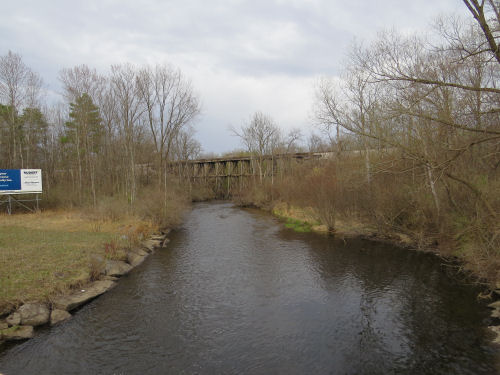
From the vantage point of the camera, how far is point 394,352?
20.8 ft

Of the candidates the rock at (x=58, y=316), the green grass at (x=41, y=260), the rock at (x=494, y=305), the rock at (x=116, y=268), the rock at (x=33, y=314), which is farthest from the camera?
the rock at (x=116, y=268)

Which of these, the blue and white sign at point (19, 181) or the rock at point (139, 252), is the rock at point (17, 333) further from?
the blue and white sign at point (19, 181)

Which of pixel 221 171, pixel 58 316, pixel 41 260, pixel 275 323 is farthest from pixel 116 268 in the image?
pixel 221 171

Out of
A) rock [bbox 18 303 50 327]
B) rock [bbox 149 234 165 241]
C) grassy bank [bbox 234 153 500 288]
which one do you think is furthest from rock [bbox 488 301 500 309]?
rock [bbox 149 234 165 241]

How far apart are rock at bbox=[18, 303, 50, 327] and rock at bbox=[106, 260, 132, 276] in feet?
9.77

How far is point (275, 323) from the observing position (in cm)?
759

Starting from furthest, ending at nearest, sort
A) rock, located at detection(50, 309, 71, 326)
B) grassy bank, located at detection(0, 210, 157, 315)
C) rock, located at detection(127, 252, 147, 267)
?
rock, located at detection(127, 252, 147, 267) < grassy bank, located at detection(0, 210, 157, 315) < rock, located at detection(50, 309, 71, 326)

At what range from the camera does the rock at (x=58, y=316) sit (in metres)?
7.56

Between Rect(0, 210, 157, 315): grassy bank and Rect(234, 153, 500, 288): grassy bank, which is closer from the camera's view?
Rect(0, 210, 157, 315): grassy bank

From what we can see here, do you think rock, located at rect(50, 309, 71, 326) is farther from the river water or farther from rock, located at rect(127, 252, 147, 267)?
rock, located at rect(127, 252, 147, 267)

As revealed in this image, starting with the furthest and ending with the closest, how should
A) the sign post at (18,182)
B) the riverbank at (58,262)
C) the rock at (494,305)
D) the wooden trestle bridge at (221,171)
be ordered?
the wooden trestle bridge at (221,171)
the sign post at (18,182)
the rock at (494,305)
the riverbank at (58,262)

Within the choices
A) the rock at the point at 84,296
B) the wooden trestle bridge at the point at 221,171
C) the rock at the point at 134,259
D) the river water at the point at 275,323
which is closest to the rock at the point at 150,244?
the rock at the point at 134,259

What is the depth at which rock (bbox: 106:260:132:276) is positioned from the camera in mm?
10703

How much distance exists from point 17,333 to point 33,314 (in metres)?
0.56
